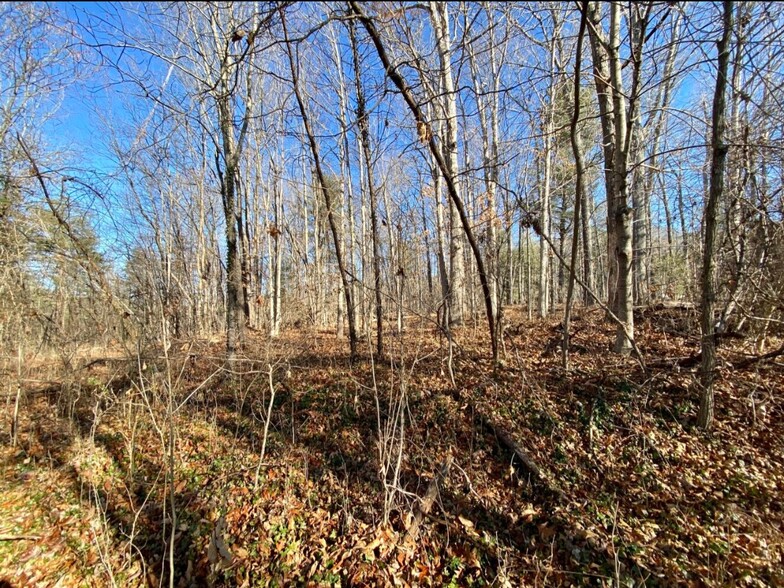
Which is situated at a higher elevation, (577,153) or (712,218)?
(577,153)

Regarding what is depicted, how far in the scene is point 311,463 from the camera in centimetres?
407

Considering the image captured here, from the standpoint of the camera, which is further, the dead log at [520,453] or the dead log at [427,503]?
the dead log at [520,453]

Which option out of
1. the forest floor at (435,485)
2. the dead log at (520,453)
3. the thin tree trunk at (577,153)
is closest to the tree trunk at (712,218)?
the forest floor at (435,485)

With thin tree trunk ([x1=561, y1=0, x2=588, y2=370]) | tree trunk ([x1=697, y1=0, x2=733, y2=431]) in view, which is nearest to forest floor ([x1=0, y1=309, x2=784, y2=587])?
tree trunk ([x1=697, y1=0, x2=733, y2=431])

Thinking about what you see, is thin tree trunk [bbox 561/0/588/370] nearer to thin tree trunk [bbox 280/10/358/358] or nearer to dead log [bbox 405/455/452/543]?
dead log [bbox 405/455/452/543]

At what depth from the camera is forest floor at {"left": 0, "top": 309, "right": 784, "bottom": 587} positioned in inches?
106

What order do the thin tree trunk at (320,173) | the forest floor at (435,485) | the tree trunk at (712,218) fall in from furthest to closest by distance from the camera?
1. the thin tree trunk at (320,173)
2. the tree trunk at (712,218)
3. the forest floor at (435,485)

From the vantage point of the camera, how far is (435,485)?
325 cm

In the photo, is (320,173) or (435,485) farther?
(320,173)

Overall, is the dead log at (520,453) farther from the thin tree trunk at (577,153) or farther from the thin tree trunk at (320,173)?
the thin tree trunk at (320,173)

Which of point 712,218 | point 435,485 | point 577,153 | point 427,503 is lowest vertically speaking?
point 427,503

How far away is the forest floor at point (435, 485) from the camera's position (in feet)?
8.86

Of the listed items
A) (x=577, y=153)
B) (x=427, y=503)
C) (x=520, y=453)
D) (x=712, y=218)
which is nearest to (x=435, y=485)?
(x=427, y=503)

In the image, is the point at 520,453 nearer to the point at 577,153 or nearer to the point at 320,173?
the point at 577,153
